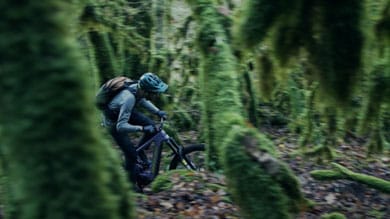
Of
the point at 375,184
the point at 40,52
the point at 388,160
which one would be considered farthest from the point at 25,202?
the point at 388,160

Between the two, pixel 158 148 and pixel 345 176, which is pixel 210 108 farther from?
pixel 158 148

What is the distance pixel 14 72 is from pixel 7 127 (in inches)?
7.5

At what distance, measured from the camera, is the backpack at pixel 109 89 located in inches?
311

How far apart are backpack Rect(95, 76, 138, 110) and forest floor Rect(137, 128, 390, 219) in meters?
1.81

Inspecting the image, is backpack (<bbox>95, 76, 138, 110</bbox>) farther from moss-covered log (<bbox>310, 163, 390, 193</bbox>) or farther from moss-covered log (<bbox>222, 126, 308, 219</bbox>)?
moss-covered log (<bbox>222, 126, 308, 219</bbox>)

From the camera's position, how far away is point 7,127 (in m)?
1.51

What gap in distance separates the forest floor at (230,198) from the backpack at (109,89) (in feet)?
5.93

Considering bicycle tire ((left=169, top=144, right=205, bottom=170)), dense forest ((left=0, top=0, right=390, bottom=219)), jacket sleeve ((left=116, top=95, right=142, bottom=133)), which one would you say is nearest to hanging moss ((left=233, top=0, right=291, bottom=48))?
dense forest ((left=0, top=0, right=390, bottom=219))

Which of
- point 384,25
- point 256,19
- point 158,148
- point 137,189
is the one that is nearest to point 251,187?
point 256,19

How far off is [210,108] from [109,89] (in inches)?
166

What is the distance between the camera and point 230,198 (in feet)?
22.1

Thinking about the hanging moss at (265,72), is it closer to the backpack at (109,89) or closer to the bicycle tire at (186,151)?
the backpack at (109,89)

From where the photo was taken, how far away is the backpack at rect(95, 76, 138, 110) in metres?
7.89

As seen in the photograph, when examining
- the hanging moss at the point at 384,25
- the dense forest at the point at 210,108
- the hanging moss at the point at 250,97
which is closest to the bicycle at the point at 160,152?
the dense forest at the point at 210,108
